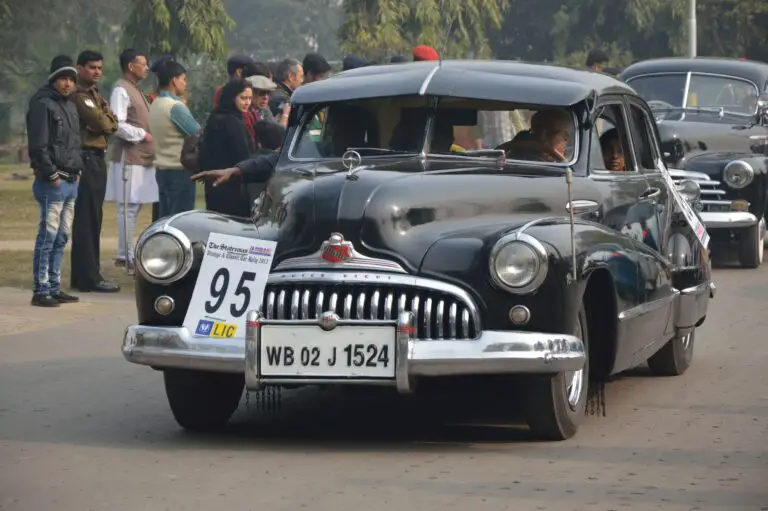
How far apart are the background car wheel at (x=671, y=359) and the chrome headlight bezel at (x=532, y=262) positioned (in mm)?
2830

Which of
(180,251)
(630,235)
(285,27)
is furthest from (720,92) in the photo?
(285,27)

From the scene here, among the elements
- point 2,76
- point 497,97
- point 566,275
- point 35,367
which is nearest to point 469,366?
point 566,275

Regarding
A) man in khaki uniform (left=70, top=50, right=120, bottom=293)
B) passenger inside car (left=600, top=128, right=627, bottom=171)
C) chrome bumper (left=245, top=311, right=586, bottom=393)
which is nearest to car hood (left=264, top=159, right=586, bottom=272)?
chrome bumper (left=245, top=311, right=586, bottom=393)

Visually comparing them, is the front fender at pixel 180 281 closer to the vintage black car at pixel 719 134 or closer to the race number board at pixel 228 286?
the race number board at pixel 228 286

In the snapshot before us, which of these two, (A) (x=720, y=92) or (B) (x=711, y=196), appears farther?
(A) (x=720, y=92)

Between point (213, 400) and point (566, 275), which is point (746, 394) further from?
point (213, 400)

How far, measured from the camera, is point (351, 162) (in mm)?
8469

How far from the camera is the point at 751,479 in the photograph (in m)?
7.13

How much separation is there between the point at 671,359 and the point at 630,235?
1406 millimetres

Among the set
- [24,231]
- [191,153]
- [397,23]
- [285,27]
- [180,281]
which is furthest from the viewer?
[285,27]

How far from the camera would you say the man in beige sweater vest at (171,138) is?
15.5 meters

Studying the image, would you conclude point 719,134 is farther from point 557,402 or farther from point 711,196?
point 557,402

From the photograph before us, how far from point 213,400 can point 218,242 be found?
0.73 m

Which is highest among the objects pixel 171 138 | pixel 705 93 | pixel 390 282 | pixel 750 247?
pixel 705 93
